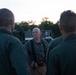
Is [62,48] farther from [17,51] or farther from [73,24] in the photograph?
[17,51]

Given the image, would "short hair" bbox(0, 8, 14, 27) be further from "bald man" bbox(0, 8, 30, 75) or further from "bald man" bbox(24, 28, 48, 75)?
"bald man" bbox(24, 28, 48, 75)

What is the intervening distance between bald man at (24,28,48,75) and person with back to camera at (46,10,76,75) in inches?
191

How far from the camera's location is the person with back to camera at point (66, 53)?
383cm

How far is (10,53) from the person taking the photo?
4.03 metres

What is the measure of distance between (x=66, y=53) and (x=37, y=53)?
4992 mm

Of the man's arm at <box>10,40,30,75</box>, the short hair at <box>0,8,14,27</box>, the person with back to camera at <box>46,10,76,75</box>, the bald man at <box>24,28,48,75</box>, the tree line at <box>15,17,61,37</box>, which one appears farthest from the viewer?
the tree line at <box>15,17,61,37</box>

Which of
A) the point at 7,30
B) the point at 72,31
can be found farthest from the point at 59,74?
the point at 7,30

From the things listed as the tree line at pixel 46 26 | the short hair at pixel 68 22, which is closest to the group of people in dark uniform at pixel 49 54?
the short hair at pixel 68 22

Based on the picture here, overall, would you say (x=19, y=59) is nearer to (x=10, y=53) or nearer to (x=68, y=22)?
(x=10, y=53)

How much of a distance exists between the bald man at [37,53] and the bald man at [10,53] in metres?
4.63

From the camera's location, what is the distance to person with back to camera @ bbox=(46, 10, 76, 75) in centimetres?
383

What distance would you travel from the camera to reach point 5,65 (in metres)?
4.05

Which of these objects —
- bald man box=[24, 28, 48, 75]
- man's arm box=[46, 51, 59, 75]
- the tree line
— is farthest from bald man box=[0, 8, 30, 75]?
the tree line

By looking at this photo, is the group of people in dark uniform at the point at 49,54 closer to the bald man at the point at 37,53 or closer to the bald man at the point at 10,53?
the bald man at the point at 10,53
